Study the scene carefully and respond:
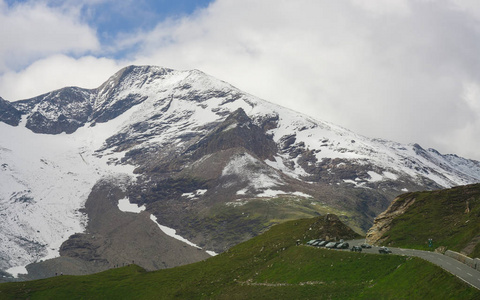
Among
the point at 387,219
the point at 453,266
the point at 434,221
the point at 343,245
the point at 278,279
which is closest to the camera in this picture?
the point at 453,266

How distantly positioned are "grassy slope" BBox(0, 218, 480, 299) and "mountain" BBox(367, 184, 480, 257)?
12179 millimetres

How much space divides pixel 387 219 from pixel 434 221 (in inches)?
576

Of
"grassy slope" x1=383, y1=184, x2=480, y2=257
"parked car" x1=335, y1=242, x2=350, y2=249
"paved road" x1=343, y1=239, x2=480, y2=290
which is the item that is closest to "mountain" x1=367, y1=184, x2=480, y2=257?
"grassy slope" x1=383, y1=184, x2=480, y2=257

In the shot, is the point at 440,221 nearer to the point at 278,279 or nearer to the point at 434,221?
the point at 434,221

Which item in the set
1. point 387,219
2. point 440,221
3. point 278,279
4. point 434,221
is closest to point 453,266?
point 440,221

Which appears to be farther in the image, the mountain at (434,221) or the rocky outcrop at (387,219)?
the rocky outcrop at (387,219)

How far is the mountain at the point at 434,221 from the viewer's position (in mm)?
78562

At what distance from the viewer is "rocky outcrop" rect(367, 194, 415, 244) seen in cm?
10056

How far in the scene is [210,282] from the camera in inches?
4161

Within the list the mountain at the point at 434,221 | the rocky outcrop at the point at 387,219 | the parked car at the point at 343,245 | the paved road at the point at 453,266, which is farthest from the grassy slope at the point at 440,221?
the parked car at the point at 343,245

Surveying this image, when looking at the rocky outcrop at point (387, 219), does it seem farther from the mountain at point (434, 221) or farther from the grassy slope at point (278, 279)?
the grassy slope at point (278, 279)

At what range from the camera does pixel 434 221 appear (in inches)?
3644

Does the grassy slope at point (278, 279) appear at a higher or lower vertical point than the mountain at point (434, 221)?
lower

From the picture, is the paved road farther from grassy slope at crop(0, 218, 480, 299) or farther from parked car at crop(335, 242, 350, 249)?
parked car at crop(335, 242, 350, 249)
